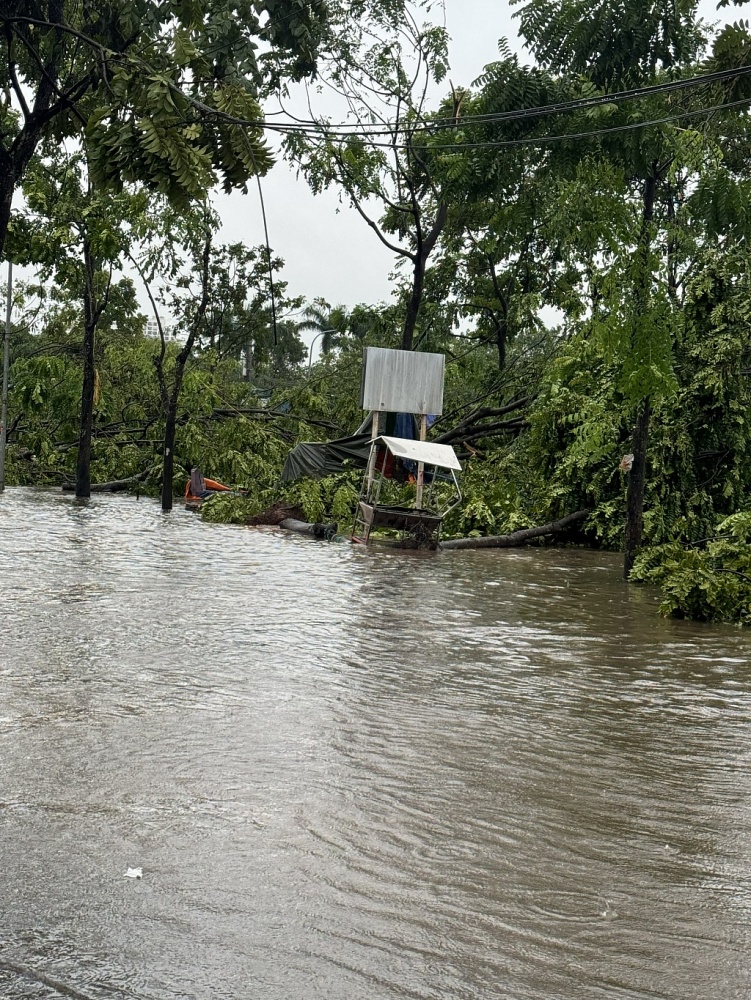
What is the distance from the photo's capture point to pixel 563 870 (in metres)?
5.23

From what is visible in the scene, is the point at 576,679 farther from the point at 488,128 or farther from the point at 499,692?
the point at 488,128

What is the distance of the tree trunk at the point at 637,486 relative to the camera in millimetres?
18297

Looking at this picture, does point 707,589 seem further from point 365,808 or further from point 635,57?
point 365,808

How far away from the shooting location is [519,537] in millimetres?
25328

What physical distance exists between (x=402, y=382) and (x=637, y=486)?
10.2m

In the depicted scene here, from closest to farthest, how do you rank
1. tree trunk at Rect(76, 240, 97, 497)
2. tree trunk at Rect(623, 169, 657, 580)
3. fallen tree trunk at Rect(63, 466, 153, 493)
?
1. tree trunk at Rect(623, 169, 657, 580)
2. tree trunk at Rect(76, 240, 97, 497)
3. fallen tree trunk at Rect(63, 466, 153, 493)

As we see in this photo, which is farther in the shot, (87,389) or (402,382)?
(87,389)

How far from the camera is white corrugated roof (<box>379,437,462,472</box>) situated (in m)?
23.6

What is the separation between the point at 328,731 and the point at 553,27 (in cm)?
1306

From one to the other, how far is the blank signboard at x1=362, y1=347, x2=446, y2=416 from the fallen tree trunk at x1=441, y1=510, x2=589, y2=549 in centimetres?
404

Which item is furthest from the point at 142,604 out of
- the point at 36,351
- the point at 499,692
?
the point at 36,351

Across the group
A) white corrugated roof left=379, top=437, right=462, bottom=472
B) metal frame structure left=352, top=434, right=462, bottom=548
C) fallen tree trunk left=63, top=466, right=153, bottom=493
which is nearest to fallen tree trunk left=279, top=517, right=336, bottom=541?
metal frame structure left=352, top=434, right=462, bottom=548

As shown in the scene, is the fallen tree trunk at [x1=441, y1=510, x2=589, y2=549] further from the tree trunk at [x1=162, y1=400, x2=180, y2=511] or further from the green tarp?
the tree trunk at [x1=162, y1=400, x2=180, y2=511]

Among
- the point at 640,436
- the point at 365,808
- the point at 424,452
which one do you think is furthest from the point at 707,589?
the point at 424,452
